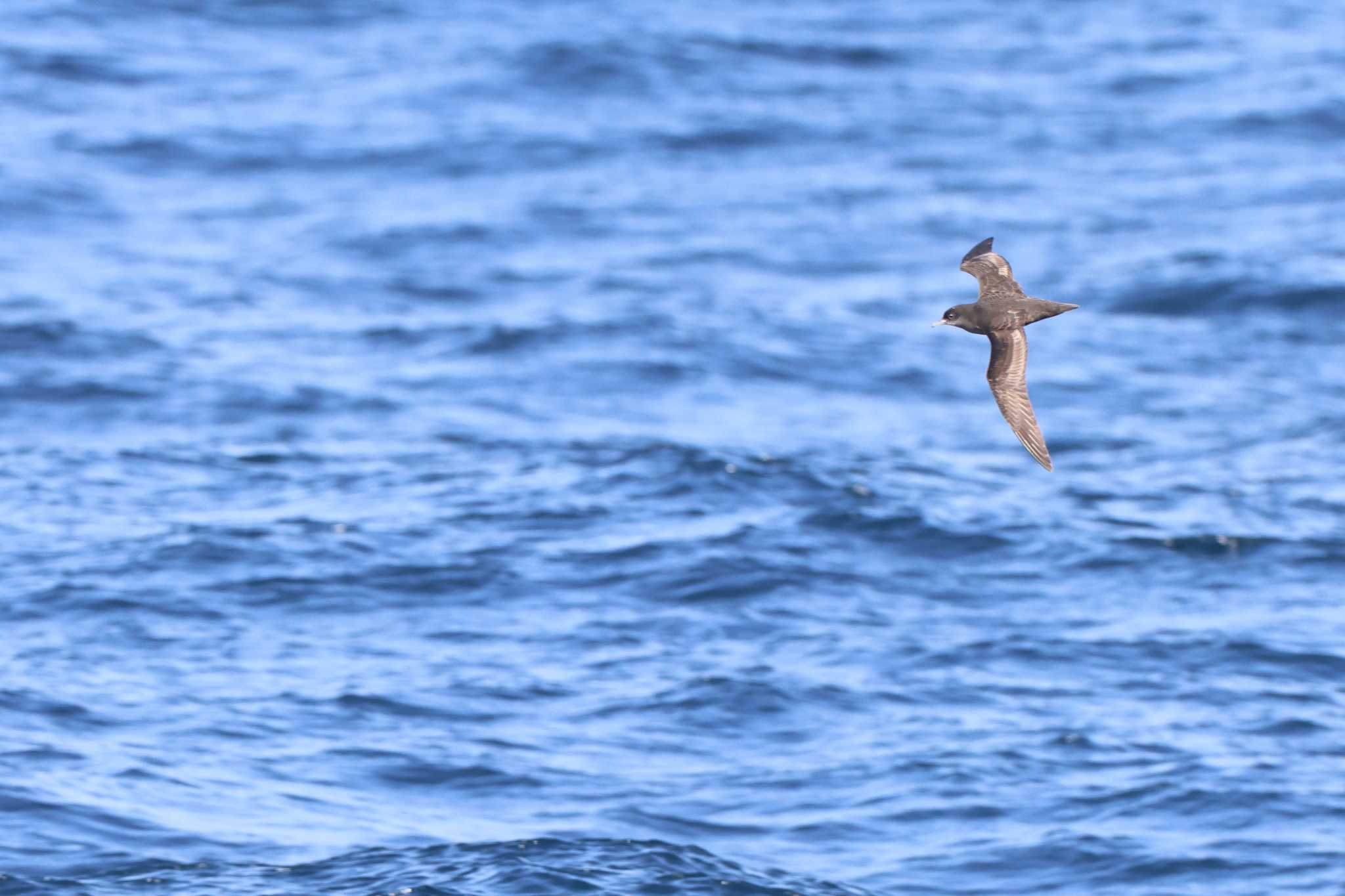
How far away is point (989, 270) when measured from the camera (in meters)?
14.1

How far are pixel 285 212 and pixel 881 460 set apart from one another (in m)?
11.1

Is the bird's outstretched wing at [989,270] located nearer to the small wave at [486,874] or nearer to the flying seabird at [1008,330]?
the flying seabird at [1008,330]

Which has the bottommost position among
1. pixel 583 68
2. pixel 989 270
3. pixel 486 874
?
pixel 486 874

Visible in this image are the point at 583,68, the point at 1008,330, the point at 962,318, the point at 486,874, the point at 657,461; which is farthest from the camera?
the point at 583,68

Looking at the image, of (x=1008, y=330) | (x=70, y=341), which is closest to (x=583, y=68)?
(x=70, y=341)

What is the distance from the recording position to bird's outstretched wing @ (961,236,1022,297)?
13.9 m

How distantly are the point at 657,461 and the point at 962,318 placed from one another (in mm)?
9446

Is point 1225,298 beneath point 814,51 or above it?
beneath

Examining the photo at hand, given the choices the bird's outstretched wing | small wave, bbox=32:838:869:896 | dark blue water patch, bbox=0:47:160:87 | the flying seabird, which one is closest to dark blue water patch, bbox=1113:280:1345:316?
the bird's outstretched wing

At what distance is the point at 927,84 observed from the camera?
35.7 meters

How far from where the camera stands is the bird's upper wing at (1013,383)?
12406 mm

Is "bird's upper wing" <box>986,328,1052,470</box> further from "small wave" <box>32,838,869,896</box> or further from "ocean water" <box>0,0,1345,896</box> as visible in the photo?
"ocean water" <box>0,0,1345,896</box>

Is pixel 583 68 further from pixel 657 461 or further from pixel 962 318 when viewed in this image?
pixel 962 318

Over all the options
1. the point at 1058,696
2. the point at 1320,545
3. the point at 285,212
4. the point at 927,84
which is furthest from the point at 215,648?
the point at 927,84
